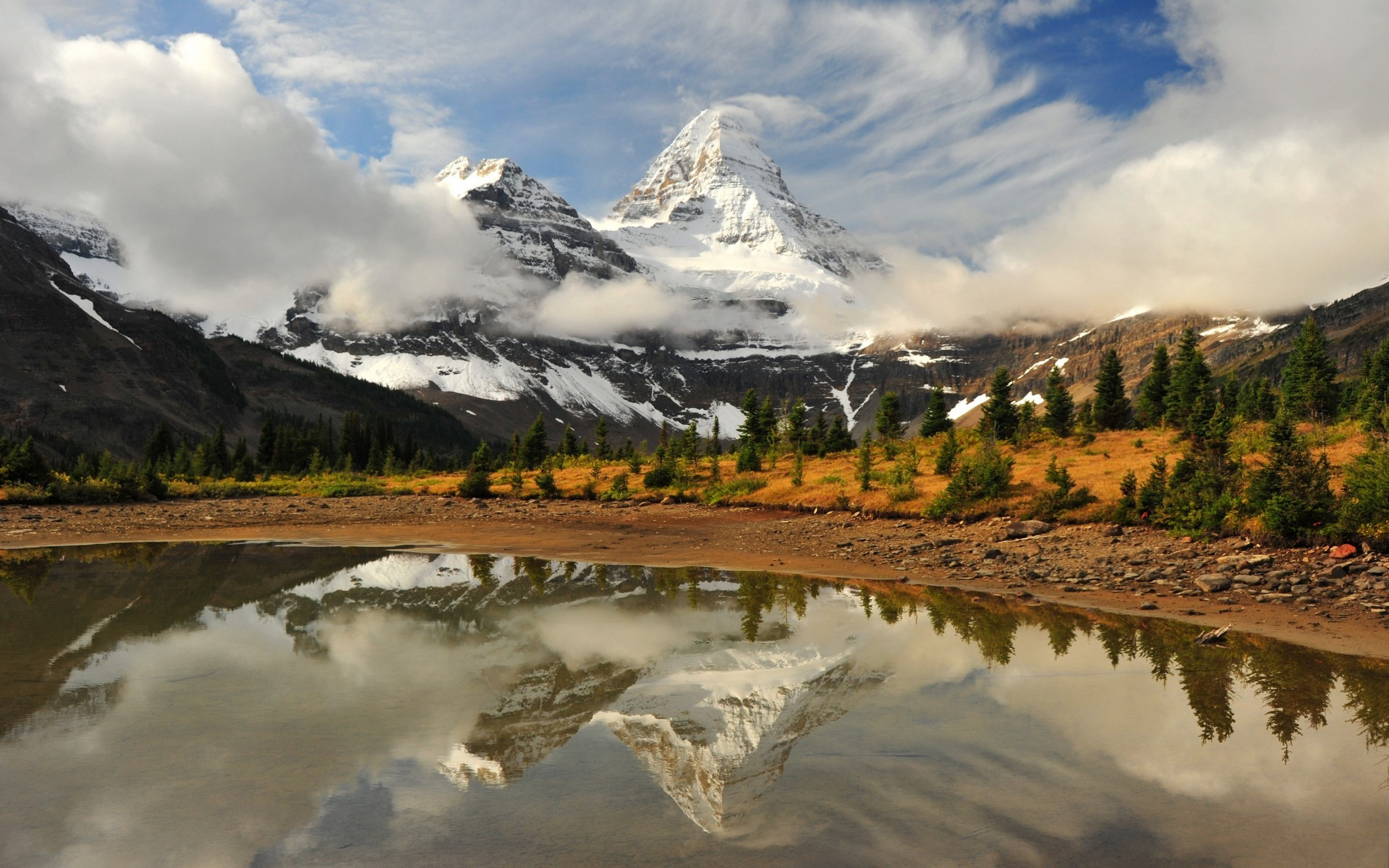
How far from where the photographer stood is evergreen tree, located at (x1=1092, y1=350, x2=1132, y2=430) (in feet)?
205

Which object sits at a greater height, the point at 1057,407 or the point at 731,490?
the point at 1057,407

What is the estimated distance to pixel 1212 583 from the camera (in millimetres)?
16375

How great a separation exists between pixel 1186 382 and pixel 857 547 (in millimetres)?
46235

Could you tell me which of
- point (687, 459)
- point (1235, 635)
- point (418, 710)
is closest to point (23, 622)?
point (418, 710)

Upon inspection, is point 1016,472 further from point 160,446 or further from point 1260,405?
point 160,446

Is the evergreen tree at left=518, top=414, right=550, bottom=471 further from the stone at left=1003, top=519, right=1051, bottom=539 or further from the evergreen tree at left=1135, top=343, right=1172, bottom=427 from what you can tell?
the stone at left=1003, top=519, right=1051, bottom=539

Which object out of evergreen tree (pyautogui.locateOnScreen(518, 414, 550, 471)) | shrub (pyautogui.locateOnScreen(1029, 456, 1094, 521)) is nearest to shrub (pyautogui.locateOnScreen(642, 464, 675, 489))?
shrub (pyautogui.locateOnScreen(1029, 456, 1094, 521))

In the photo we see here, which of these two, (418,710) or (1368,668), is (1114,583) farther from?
(418,710)

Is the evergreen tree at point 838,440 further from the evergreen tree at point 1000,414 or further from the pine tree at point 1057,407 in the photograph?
the pine tree at point 1057,407

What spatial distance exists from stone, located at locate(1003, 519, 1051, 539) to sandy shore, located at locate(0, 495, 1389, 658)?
0.44 m

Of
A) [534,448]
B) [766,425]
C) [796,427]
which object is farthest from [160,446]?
[796,427]

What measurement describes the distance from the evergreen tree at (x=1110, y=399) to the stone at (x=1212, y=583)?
163 ft

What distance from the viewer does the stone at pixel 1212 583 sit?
16328mm

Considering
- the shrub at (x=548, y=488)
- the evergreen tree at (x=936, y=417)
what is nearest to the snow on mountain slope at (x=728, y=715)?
the shrub at (x=548, y=488)
